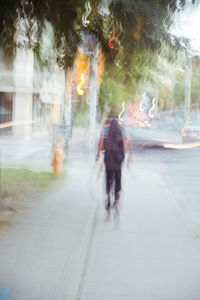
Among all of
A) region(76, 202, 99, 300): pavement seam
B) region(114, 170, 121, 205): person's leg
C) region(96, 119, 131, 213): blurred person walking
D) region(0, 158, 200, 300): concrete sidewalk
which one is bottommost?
region(76, 202, 99, 300): pavement seam

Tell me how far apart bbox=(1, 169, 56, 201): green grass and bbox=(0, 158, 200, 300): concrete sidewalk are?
0.77 metres

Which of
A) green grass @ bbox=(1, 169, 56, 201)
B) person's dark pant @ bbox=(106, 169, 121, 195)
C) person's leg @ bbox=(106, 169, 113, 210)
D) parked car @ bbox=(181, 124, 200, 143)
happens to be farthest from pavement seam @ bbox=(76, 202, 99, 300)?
parked car @ bbox=(181, 124, 200, 143)

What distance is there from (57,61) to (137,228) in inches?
116

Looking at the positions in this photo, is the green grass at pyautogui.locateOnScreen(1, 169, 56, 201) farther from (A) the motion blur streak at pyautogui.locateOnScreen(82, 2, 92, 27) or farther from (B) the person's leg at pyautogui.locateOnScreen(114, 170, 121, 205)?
(A) the motion blur streak at pyautogui.locateOnScreen(82, 2, 92, 27)

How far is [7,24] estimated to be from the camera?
5641 mm

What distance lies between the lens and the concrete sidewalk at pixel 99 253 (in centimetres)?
366

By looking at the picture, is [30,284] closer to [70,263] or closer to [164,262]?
[70,263]

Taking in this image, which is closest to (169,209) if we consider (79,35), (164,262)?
(164,262)

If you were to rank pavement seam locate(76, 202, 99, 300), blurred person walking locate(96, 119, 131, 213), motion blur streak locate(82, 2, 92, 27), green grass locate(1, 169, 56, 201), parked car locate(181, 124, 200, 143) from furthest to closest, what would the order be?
parked car locate(181, 124, 200, 143)
green grass locate(1, 169, 56, 201)
blurred person walking locate(96, 119, 131, 213)
motion blur streak locate(82, 2, 92, 27)
pavement seam locate(76, 202, 99, 300)

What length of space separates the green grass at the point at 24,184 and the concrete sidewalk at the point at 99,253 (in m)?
0.77

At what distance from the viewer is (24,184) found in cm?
927

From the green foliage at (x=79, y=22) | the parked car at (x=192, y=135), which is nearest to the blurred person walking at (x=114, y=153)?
the green foliage at (x=79, y=22)

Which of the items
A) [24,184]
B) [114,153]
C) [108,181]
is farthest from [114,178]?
[24,184]

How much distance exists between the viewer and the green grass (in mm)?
8072
